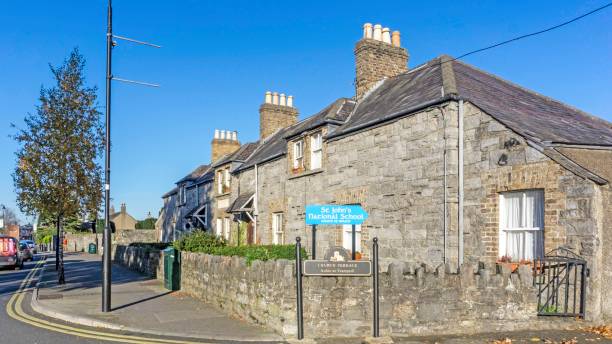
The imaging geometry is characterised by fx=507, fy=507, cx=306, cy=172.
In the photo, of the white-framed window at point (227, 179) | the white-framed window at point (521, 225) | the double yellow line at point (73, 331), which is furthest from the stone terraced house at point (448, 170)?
the white-framed window at point (227, 179)

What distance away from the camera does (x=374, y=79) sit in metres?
19.4

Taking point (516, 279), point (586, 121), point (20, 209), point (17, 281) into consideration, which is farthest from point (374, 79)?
point (17, 281)

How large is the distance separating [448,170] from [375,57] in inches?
326

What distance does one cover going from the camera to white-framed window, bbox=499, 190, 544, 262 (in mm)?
10562

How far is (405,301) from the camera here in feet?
30.0


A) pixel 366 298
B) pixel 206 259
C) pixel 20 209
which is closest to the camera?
pixel 366 298

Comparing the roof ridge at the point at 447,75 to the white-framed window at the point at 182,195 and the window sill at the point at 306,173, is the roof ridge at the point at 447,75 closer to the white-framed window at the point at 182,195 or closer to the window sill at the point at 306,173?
the window sill at the point at 306,173

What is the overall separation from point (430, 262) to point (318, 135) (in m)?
7.12

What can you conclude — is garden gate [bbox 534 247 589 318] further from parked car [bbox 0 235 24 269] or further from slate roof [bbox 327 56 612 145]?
parked car [bbox 0 235 24 269]

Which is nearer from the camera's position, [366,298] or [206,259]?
[366,298]

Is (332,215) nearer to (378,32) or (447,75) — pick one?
(447,75)

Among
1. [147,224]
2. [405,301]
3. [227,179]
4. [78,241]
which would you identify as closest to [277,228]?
[227,179]

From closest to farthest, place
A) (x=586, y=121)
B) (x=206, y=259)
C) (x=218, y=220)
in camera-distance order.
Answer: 1. (x=206, y=259)
2. (x=586, y=121)
3. (x=218, y=220)

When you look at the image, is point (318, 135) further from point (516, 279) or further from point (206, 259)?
point (516, 279)
